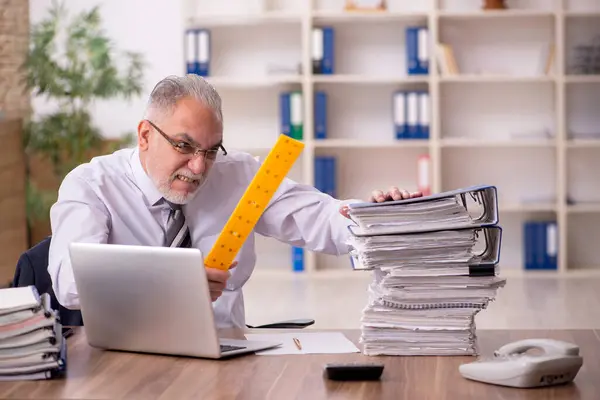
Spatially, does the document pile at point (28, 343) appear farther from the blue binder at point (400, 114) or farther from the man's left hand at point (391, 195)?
the blue binder at point (400, 114)

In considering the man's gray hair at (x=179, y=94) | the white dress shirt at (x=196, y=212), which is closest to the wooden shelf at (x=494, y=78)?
the white dress shirt at (x=196, y=212)

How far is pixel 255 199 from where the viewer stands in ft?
6.54

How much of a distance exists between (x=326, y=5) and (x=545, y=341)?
19.4 feet

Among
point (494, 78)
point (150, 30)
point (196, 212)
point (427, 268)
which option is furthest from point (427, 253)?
point (150, 30)

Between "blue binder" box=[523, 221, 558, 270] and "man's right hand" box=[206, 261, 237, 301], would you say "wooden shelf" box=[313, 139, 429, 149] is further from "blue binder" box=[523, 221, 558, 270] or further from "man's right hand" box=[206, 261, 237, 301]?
"man's right hand" box=[206, 261, 237, 301]

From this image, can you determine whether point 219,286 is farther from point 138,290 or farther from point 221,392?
point 221,392

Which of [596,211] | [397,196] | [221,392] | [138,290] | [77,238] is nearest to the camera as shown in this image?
[221,392]

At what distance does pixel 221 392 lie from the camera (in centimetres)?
169

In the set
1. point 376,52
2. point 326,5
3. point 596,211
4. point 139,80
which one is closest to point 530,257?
point 596,211

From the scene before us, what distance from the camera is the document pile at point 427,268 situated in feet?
6.24

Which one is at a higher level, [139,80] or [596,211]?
[139,80]

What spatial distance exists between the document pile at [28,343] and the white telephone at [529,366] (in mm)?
697

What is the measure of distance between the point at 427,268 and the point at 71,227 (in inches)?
33.1

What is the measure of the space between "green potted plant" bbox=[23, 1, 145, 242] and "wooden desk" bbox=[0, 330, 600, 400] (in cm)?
551
